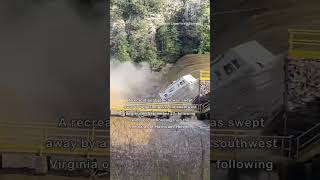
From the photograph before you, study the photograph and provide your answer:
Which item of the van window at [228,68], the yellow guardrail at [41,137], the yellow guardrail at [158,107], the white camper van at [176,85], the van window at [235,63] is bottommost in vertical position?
the yellow guardrail at [41,137]

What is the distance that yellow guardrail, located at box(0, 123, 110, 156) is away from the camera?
16.1ft

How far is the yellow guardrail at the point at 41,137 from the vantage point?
4.92 metres

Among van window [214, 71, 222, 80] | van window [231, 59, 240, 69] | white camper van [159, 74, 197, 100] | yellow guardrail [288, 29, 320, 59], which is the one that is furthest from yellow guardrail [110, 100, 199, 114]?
yellow guardrail [288, 29, 320, 59]

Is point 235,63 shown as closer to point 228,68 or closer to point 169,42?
point 228,68

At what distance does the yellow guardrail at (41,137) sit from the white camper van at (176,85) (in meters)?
0.72

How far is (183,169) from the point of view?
491 centimetres

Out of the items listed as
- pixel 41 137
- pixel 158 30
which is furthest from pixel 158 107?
pixel 41 137

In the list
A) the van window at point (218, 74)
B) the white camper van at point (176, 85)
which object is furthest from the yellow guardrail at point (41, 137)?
the van window at point (218, 74)

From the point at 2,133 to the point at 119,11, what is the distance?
1668mm

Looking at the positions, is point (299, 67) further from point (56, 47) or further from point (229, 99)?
point (56, 47)

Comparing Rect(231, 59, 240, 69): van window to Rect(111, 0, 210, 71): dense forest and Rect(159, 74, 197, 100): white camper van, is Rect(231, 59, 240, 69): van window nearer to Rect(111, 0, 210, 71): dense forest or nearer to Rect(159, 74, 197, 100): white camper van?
Rect(111, 0, 210, 71): dense forest

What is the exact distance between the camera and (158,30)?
4.80 m

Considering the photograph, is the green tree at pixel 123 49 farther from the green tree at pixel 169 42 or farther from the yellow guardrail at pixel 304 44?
the yellow guardrail at pixel 304 44

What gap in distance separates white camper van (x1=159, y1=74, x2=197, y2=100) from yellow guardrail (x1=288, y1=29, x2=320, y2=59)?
0.98m
